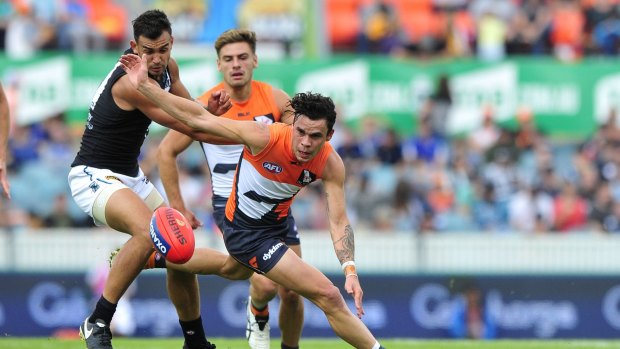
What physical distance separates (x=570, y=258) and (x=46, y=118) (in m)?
8.25

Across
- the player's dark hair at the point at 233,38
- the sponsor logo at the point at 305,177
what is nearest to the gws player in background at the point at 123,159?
the sponsor logo at the point at 305,177

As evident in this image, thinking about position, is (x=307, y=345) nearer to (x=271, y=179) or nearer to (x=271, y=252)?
(x=271, y=252)

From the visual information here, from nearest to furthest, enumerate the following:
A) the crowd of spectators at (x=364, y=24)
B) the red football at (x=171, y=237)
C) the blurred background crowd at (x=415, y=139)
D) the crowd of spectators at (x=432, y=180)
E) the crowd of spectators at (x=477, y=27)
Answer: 1. the red football at (x=171, y=237)
2. the crowd of spectators at (x=432, y=180)
3. the blurred background crowd at (x=415, y=139)
4. the crowd of spectators at (x=364, y=24)
5. the crowd of spectators at (x=477, y=27)

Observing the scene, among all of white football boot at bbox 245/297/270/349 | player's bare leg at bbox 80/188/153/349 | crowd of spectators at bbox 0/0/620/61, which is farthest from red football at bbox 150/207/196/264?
crowd of spectators at bbox 0/0/620/61

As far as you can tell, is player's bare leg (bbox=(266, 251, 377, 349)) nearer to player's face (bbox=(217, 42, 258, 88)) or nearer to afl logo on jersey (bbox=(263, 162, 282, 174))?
afl logo on jersey (bbox=(263, 162, 282, 174))

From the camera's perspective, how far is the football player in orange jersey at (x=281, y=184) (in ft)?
28.8

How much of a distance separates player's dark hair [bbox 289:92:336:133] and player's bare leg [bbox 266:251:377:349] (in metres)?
1.05

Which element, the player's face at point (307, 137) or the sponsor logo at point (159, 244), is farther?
the player's face at point (307, 137)

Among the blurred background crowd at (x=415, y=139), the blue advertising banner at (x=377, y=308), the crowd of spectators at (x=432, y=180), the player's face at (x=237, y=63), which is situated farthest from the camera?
the blurred background crowd at (x=415, y=139)

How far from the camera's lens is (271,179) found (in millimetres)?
9039

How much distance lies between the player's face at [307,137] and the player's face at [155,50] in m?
1.17

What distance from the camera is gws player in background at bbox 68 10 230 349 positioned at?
9039 millimetres

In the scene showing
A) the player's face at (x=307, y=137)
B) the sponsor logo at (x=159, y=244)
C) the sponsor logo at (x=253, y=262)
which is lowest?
the sponsor logo at (x=253, y=262)

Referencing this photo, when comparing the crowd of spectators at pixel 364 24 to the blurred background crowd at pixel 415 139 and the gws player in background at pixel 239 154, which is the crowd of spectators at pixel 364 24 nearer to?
the blurred background crowd at pixel 415 139
